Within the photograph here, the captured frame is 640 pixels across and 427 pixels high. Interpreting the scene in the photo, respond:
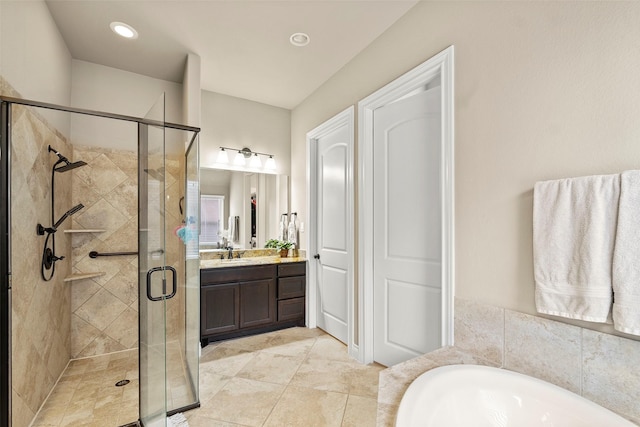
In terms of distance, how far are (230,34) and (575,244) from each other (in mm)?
2631

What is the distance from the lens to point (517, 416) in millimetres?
1148

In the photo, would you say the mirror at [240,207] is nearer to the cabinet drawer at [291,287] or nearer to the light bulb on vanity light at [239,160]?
the light bulb on vanity light at [239,160]

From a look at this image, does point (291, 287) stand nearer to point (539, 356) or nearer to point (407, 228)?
point (407, 228)

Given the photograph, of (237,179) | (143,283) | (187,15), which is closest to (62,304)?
(143,283)

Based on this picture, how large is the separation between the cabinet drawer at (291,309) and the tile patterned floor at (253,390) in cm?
40

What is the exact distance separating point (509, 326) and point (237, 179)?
3055 mm

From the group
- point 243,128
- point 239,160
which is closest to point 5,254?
point 239,160

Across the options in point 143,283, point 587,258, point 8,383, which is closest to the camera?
point 587,258

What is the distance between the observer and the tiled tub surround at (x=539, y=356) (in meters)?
1.07

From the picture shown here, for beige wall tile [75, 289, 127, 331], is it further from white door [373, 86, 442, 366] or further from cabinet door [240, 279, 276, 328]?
white door [373, 86, 442, 366]

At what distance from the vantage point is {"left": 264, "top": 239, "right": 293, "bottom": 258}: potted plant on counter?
3.50m

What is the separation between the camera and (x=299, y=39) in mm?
2422

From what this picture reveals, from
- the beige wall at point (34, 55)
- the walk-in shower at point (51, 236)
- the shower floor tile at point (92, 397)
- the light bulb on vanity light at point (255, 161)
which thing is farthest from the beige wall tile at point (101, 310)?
the light bulb on vanity light at point (255, 161)

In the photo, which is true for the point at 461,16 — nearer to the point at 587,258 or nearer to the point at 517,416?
the point at 587,258
